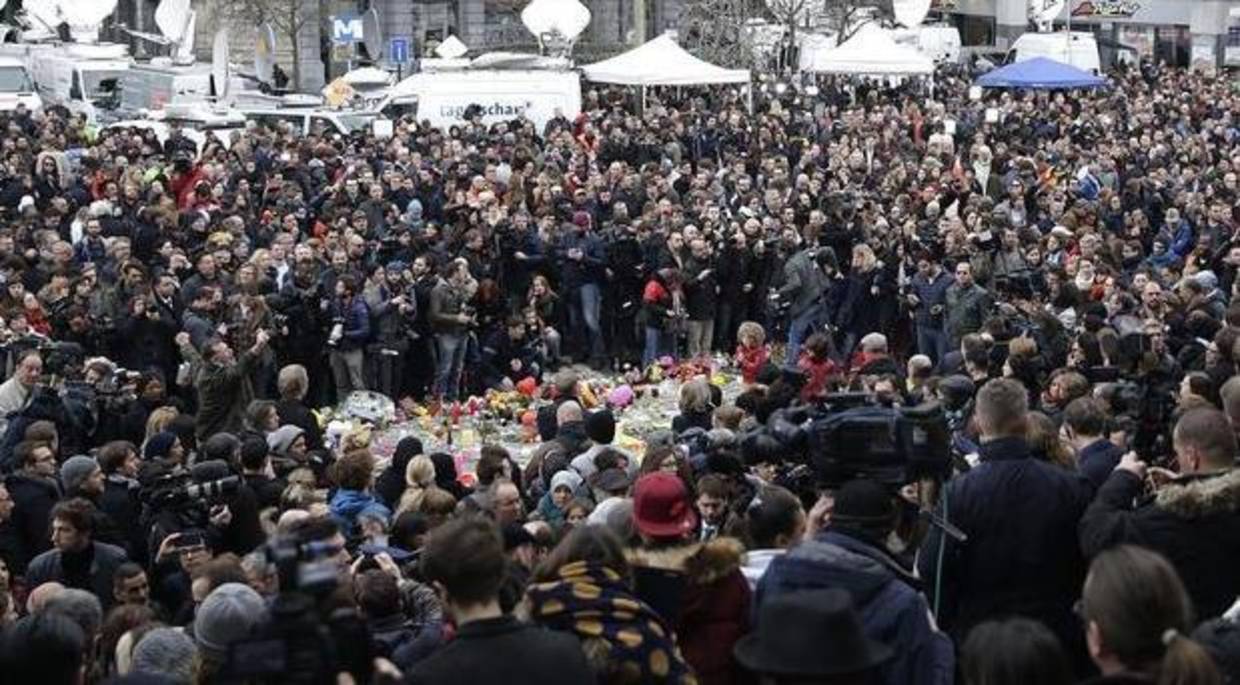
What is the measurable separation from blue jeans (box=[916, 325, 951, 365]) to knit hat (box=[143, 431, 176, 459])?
7.83m

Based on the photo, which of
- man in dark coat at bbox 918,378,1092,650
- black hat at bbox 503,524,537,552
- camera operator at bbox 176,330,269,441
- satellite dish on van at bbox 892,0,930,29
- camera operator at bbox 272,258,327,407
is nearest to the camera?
man in dark coat at bbox 918,378,1092,650

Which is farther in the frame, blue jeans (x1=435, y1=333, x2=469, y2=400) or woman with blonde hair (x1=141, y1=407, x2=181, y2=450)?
blue jeans (x1=435, y1=333, x2=469, y2=400)

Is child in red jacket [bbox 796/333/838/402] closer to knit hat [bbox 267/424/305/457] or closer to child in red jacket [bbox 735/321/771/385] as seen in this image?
child in red jacket [bbox 735/321/771/385]

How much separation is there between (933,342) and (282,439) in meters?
7.59

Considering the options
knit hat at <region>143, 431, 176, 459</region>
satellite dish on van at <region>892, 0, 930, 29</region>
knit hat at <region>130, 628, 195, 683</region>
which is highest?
satellite dish on van at <region>892, 0, 930, 29</region>

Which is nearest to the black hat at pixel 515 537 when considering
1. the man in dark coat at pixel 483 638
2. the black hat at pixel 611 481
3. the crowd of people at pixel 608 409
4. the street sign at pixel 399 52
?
the crowd of people at pixel 608 409

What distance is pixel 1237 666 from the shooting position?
5.15 meters

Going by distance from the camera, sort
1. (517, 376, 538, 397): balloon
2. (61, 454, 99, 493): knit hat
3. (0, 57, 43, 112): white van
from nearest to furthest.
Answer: (61, 454, 99, 493): knit hat → (517, 376, 538, 397): balloon → (0, 57, 43, 112): white van

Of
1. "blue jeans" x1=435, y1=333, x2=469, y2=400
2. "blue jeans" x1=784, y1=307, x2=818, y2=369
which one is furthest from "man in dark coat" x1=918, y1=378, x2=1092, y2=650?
"blue jeans" x1=784, y1=307, x2=818, y2=369

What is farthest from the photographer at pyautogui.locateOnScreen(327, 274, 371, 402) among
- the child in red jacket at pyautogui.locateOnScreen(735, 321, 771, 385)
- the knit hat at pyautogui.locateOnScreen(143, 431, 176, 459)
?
the knit hat at pyautogui.locateOnScreen(143, 431, 176, 459)

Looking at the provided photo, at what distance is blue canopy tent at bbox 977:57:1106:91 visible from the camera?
34062 millimetres

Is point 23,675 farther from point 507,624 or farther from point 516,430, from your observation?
point 516,430

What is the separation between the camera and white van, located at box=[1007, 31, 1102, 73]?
42.5 metres

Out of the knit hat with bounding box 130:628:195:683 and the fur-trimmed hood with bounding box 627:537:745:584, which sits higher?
the fur-trimmed hood with bounding box 627:537:745:584
